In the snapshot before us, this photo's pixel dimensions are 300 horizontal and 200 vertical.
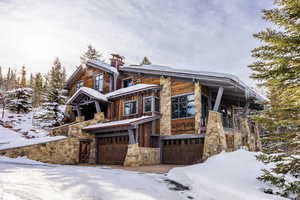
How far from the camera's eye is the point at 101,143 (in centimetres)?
1658

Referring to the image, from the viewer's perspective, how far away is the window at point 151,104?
15.2 meters

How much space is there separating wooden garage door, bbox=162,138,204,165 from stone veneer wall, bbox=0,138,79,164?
642 cm

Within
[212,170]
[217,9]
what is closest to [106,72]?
[217,9]

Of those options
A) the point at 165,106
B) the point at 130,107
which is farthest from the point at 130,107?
the point at 165,106

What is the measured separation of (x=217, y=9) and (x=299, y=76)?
5660 millimetres

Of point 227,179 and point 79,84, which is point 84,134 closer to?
point 79,84

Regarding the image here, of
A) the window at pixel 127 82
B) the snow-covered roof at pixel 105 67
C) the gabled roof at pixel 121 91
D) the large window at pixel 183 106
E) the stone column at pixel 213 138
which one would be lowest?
the stone column at pixel 213 138

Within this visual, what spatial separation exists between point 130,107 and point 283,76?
1166 cm

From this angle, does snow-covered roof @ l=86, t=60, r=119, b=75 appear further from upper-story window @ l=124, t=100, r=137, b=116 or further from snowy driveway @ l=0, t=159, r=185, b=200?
snowy driveway @ l=0, t=159, r=185, b=200

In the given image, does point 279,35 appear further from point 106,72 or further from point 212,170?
point 106,72

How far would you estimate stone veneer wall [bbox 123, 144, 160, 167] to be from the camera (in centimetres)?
1312

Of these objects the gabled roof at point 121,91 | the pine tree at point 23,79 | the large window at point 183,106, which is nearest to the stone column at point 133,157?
the large window at point 183,106

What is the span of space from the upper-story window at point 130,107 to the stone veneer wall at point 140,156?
3.47m

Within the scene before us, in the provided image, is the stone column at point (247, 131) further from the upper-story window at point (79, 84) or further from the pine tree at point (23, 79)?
the pine tree at point (23, 79)
